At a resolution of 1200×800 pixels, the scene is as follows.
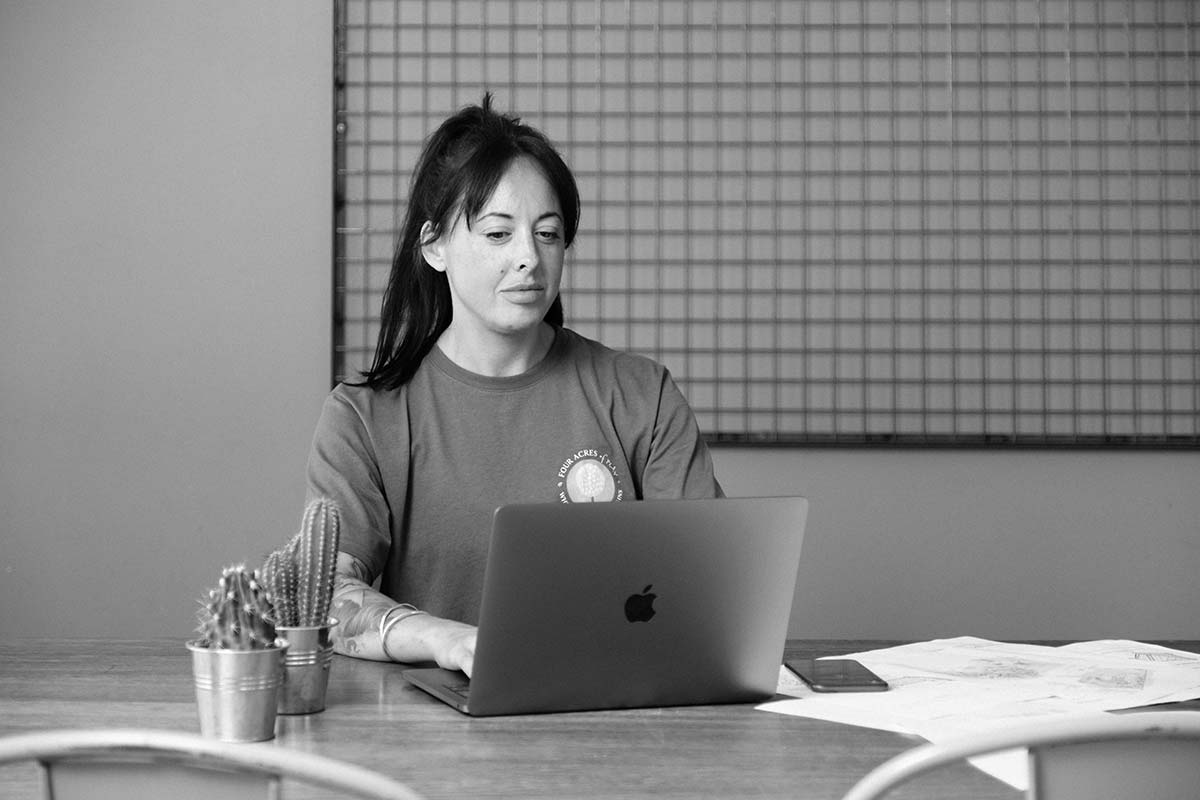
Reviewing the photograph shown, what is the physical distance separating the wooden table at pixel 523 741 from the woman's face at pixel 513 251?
0.62 m

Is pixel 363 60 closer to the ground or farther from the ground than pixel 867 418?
farther from the ground

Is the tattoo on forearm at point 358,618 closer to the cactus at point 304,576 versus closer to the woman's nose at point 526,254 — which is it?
the cactus at point 304,576

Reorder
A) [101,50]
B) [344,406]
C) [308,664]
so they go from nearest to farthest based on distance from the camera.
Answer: [308,664] → [344,406] → [101,50]

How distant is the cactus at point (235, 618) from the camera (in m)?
1.12

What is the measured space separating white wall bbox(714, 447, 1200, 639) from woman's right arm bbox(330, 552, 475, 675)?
1.23 meters

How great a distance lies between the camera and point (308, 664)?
1216 millimetres

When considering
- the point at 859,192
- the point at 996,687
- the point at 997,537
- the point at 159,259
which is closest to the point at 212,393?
the point at 159,259

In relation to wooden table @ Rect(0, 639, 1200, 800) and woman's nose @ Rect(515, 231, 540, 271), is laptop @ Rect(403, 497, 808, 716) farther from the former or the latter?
woman's nose @ Rect(515, 231, 540, 271)

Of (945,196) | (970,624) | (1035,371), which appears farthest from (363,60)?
(970,624)

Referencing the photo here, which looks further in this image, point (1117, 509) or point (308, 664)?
point (1117, 509)

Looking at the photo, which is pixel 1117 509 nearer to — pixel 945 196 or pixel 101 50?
pixel 945 196

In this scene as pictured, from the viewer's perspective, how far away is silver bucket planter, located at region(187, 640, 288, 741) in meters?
1.10

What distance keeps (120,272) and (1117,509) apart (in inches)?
82.4

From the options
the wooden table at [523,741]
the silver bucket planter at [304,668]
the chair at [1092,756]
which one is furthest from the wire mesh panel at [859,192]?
the chair at [1092,756]
